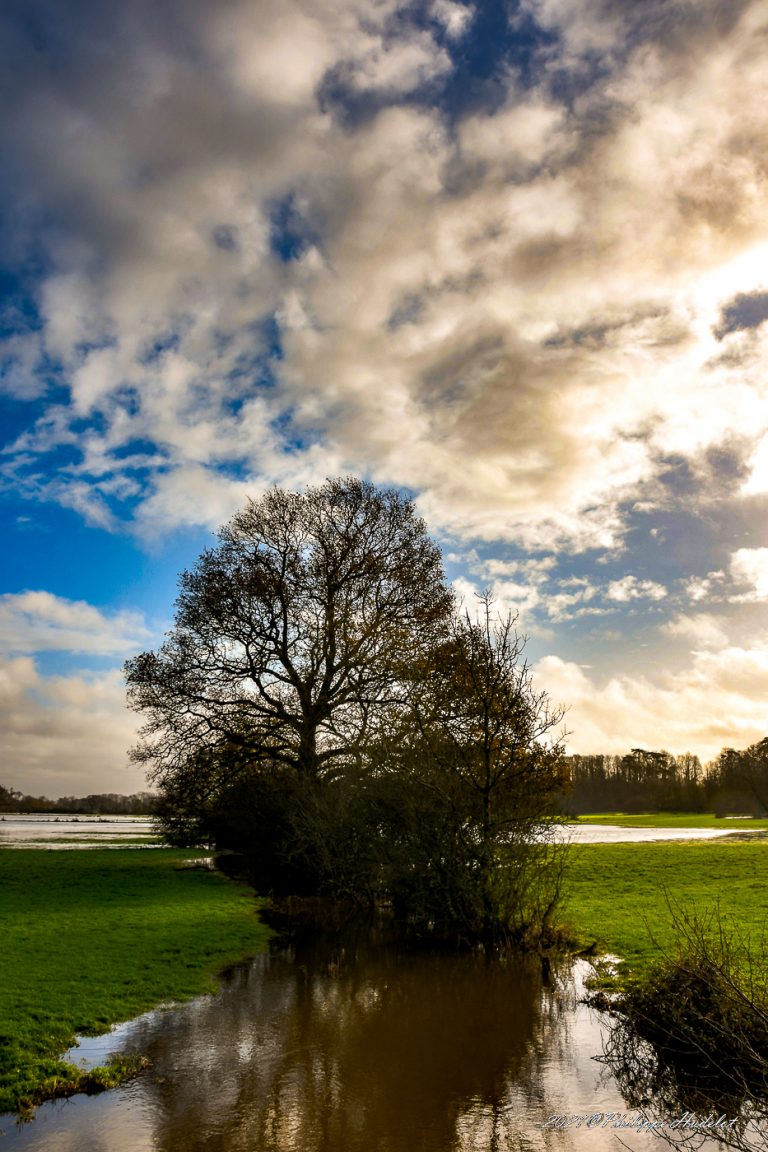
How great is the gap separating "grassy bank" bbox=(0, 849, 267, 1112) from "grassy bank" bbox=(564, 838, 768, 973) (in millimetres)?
7456

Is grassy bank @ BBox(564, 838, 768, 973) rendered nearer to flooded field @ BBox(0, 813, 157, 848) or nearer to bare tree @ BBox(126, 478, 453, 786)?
bare tree @ BBox(126, 478, 453, 786)

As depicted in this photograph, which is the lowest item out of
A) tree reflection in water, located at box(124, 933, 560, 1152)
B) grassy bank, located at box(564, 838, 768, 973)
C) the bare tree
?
grassy bank, located at box(564, 838, 768, 973)

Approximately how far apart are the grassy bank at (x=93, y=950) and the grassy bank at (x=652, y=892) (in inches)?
294

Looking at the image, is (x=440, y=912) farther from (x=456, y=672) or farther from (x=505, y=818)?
(x=456, y=672)

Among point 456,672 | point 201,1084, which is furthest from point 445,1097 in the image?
point 456,672

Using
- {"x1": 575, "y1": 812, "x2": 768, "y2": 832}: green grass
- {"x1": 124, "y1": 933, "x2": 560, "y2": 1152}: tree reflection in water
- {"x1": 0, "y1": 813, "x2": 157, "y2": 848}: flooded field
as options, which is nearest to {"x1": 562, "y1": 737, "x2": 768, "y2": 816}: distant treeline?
{"x1": 575, "y1": 812, "x2": 768, "y2": 832}: green grass

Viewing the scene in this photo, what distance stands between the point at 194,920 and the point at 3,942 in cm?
483

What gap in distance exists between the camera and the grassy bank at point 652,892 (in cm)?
1594

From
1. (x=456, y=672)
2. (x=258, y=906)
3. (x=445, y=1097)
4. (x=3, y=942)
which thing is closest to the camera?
(x=445, y=1097)

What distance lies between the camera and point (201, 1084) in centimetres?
843

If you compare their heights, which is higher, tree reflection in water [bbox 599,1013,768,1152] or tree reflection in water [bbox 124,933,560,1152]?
tree reflection in water [bbox 599,1013,768,1152]

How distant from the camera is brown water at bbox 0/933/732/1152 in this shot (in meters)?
7.18

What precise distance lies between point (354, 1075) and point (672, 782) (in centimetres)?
12955

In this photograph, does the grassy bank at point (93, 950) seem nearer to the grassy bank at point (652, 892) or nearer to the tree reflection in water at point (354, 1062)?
the tree reflection in water at point (354, 1062)
